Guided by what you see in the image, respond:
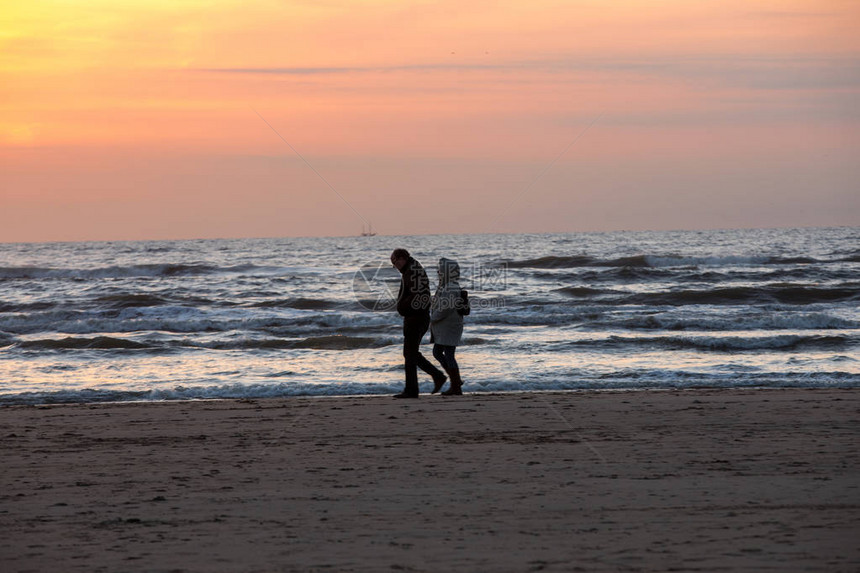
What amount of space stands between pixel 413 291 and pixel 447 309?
2.10ft

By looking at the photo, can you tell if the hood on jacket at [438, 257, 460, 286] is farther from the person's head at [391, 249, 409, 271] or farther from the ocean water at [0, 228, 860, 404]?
the ocean water at [0, 228, 860, 404]

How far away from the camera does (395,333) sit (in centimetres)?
1739

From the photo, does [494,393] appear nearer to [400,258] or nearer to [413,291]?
[413,291]

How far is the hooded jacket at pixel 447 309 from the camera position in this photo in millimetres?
9617

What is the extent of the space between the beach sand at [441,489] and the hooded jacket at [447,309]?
4.15ft

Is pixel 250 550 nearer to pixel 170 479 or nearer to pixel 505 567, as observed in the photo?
pixel 505 567

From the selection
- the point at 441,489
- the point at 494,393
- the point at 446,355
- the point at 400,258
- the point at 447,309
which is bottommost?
the point at 494,393

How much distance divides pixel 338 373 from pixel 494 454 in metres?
6.38

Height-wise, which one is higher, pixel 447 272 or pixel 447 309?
pixel 447 272

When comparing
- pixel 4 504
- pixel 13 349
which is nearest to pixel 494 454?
pixel 4 504

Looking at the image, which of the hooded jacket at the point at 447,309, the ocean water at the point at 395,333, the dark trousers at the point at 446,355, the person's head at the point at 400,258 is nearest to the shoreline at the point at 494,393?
the ocean water at the point at 395,333

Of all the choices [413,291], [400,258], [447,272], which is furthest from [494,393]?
[400,258]

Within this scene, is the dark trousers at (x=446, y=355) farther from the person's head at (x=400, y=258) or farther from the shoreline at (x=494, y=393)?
the person's head at (x=400, y=258)

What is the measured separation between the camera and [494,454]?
634 cm
